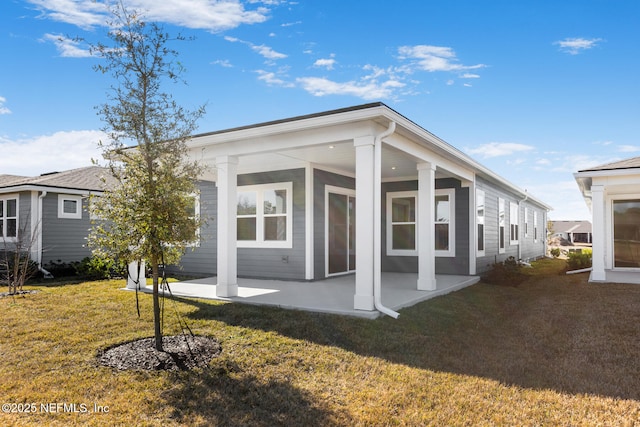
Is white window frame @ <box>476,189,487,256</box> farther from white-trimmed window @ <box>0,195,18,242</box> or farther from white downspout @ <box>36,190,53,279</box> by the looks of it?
white-trimmed window @ <box>0,195,18,242</box>

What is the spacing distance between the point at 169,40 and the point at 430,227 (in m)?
5.61

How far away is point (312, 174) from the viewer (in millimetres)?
9383

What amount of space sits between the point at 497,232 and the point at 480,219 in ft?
7.20

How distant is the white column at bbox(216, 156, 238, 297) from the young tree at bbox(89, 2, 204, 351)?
2.57m

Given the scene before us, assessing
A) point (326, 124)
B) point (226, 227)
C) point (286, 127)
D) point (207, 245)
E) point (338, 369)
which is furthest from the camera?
point (207, 245)

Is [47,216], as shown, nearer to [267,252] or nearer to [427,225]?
[267,252]

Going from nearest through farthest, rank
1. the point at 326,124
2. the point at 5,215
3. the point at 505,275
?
the point at 326,124 < the point at 505,275 < the point at 5,215

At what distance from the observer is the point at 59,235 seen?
12867 mm

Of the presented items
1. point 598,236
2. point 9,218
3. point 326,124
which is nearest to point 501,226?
point 598,236

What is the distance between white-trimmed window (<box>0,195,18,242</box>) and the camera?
13.0m

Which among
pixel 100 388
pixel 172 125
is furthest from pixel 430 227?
pixel 100 388

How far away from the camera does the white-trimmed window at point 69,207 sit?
13.0 m

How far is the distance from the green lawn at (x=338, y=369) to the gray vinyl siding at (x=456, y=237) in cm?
379

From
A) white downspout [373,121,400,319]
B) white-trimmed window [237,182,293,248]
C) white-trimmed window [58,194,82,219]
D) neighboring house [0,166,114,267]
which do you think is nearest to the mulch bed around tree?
white downspout [373,121,400,319]
